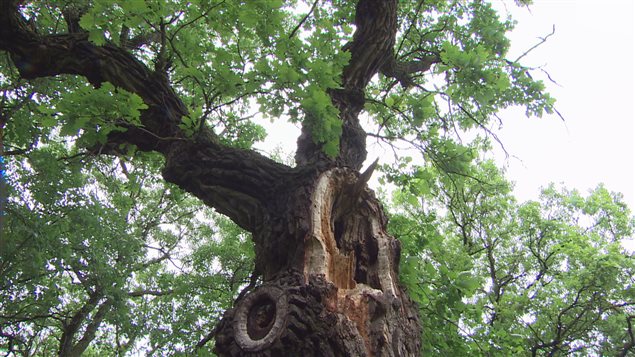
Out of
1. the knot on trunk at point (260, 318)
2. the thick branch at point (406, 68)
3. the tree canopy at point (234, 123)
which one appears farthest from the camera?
the thick branch at point (406, 68)

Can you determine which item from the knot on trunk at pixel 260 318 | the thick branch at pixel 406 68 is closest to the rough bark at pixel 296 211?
the knot on trunk at pixel 260 318

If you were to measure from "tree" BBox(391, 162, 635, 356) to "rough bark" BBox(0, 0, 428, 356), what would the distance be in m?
0.96

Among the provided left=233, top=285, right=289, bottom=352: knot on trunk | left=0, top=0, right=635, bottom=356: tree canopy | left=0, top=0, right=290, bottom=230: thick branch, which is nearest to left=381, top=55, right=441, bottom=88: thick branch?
left=0, top=0, right=635, bottom=356: tree canopy

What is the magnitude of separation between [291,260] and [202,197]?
1.09 metres

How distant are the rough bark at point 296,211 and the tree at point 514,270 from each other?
964mm

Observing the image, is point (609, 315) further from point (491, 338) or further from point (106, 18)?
point (106, 18)

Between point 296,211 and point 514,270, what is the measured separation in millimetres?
12213

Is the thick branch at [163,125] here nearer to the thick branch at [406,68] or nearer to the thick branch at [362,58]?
the thick branch at [362,58]

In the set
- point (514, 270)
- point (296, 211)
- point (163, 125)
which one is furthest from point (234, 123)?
point (514, 270)

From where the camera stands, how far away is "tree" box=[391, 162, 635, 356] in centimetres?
408

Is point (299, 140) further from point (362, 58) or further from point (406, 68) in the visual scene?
point (406, 68)

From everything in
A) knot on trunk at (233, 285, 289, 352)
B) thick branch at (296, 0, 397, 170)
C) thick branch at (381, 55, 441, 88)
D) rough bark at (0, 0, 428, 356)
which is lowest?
knot on trunk at (233, 285, 289, 352)

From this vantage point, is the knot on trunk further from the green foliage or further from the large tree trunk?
the green foliage

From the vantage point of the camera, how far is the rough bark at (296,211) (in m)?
2.05
